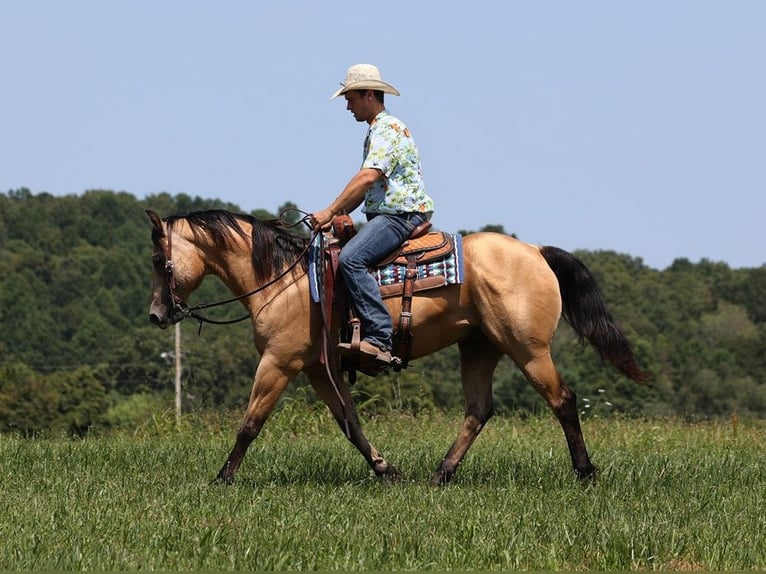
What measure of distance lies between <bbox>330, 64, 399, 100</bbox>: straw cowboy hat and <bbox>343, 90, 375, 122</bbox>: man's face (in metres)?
0.07

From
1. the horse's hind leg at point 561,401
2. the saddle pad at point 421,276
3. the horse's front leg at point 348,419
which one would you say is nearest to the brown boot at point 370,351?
the saddle pad at point 421,276

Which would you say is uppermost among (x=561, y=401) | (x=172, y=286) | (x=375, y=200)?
(x=375, y=200)

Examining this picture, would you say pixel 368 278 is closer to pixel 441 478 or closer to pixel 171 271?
pixel 171 271

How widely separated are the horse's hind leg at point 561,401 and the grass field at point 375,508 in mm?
193

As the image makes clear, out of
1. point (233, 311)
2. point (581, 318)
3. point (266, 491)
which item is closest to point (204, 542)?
point (266, 491)

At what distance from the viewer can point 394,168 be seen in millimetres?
10102

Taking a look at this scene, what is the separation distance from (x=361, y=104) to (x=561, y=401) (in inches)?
104

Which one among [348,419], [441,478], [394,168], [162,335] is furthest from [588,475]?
[162,335]

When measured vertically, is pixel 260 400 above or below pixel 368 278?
below

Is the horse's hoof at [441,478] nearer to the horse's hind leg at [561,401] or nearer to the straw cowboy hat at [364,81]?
the horse's hind leg at [561,401]

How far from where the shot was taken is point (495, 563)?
7.06 meters

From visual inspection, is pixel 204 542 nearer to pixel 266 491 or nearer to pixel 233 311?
pixel 266 491

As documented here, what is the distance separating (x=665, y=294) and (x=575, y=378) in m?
54.7

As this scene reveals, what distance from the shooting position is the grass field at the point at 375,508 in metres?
7.09
